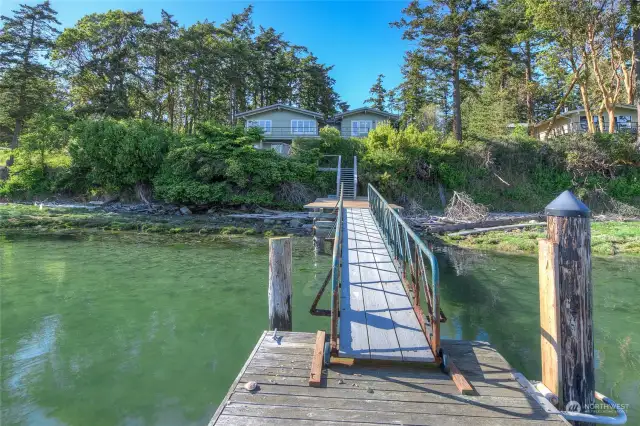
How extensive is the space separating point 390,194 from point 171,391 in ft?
60.3

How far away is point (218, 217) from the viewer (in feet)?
63.4

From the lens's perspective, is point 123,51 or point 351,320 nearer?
point 351,320

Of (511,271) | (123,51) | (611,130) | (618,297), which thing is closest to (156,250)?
(511,271)

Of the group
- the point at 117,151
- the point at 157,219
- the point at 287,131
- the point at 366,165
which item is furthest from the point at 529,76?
the point at 117,151

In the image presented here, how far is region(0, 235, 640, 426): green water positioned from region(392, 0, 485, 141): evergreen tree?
16307 mm

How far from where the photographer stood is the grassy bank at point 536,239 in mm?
11695

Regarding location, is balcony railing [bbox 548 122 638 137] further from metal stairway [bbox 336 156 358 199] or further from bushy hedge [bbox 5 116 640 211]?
metal stairway [bbox 336 156 358 199]

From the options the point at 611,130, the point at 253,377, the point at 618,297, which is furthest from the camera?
the point at 611,130

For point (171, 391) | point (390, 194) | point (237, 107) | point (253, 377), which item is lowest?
point (171, 391)

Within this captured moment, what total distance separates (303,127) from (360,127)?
5.08m

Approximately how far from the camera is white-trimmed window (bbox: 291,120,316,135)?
2908 centimetres

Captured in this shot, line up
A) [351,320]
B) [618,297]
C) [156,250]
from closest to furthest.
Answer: [351,320]
[618,297]
[156,250]

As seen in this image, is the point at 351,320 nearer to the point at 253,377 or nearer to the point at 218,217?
the point at 253,377

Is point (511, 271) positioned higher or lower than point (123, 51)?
lower
